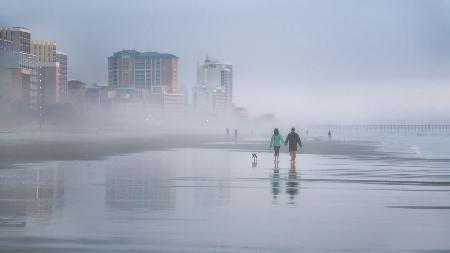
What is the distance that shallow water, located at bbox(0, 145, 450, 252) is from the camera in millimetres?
12016

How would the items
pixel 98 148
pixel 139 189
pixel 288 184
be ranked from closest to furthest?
pixel 139 189 → pixel 288 184 → pixel 98 148

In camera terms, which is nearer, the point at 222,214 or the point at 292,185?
the point at 222,214

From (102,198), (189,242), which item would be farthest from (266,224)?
(102,198)

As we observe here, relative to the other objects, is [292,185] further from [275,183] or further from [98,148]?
[98,148]

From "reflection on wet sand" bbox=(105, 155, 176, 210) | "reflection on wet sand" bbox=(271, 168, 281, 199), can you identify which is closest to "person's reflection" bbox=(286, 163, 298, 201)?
"reflection on wet sand" bbox=(271, 168, 281, 199)

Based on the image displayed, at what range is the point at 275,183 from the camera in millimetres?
24859

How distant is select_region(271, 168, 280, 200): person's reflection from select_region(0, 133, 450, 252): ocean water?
0.12ft

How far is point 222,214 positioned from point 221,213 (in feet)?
0.59

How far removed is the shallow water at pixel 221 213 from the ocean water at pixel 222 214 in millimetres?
20

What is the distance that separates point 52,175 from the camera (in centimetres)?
2759

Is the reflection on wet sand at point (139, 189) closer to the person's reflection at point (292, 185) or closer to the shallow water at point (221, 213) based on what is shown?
the shallow water at point (221, 213)

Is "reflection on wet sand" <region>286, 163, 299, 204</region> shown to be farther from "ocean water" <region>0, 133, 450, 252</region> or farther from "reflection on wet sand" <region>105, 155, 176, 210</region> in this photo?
"reflection on wet sand" <region>105, 155, 176, 210</region>

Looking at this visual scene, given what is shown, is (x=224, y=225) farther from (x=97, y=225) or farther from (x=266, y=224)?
(x=97, y=225)

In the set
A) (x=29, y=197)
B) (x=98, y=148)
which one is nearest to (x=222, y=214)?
(x=29, y=197)
